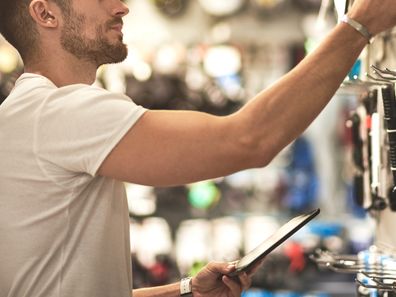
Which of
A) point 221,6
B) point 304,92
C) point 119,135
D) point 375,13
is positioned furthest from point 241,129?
point 221,6

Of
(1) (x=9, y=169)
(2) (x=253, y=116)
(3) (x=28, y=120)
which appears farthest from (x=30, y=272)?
(2) (x=253, y=116)

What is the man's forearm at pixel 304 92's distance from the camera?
1.69 metres

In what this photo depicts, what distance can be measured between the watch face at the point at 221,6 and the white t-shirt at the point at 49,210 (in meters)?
4.30

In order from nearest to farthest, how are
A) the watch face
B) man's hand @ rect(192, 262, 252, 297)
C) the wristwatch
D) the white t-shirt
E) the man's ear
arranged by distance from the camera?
the white t-shirt
the man's ear
man's hand @ rect(192, 262, 252, 297)
the wristwatch
the watch face

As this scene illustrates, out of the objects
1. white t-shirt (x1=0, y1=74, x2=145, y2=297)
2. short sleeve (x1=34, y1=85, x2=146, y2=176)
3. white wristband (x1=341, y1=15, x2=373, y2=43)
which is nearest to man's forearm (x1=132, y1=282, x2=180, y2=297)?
white t-shirt (x1=0, y1=74, x2=145, y2=297)

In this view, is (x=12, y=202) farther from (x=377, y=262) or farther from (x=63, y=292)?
(x=377, y=262)

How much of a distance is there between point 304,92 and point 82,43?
0.66 m

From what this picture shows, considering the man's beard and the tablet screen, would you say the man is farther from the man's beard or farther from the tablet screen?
the tablet screen

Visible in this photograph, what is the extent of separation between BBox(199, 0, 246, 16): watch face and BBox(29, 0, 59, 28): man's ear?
4222 millimetres

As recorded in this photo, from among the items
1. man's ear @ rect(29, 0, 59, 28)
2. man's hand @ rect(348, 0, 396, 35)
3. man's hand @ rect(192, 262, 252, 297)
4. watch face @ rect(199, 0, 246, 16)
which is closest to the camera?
man's hand @ rect(348, 0, 396, 35)

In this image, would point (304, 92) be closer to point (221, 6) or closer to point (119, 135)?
point (119, 135)

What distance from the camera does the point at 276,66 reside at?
6055mm

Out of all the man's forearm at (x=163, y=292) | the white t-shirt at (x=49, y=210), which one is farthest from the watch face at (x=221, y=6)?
the white t-shirt at (x=49, y=210)

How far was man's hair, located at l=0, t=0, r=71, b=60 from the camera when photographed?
205cm
